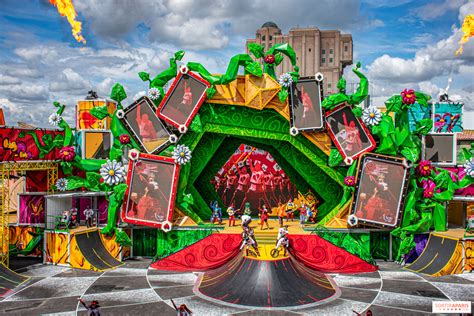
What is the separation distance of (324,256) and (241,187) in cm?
759

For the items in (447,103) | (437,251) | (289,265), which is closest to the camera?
(289,265)

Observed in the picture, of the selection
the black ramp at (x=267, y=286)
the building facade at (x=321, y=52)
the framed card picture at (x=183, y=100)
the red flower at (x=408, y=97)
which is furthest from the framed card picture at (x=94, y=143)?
the building facade at (x=321, y=52)

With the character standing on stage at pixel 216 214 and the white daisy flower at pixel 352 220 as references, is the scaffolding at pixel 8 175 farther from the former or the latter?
the white daisy flower at pixel 352 220

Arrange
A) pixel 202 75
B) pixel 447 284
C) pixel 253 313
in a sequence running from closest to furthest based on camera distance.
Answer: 1. pixel 253 313
2. pixel 447 284
3. pixel 202 75

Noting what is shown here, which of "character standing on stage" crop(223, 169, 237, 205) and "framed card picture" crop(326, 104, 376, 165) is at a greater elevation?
"framed card picture" crop(326, 104, 376, 165)

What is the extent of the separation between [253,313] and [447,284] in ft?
30.4

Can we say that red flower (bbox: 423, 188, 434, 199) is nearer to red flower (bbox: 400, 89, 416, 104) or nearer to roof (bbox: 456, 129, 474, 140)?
red flower (bbox: 400, 89, 416, 104)

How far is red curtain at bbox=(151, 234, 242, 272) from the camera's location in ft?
76.2

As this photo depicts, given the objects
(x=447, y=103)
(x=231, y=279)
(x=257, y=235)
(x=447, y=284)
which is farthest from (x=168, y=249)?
(x=447, y=103)

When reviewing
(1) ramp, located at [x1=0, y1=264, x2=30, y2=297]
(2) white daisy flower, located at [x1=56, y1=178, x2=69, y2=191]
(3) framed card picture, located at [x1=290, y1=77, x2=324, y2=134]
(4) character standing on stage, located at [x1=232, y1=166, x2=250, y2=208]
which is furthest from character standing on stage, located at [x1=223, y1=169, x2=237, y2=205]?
(1) ramp, located at [x1=0, y1=264, x2=30, y2=297]

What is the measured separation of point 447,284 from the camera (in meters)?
20.8

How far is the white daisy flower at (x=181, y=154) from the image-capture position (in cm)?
2467

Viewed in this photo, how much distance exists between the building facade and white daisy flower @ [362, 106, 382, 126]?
69759 millimetres

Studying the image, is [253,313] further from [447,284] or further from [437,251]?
[437,251]
